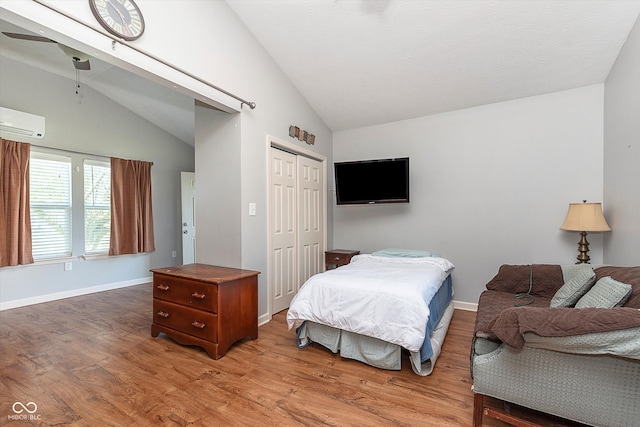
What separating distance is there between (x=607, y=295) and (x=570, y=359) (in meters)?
0.53

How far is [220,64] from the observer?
271cm

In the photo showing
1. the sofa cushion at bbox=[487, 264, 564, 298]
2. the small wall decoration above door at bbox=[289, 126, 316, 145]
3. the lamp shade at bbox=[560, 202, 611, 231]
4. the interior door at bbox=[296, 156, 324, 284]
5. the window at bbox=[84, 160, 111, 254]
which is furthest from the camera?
the window at bbox=[84, 160, 111, 254]

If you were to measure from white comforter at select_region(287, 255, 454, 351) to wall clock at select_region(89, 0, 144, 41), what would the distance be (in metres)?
2.23

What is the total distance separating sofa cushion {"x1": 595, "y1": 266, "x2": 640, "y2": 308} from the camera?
150 centimetres

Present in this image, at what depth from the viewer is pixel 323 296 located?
235 cm

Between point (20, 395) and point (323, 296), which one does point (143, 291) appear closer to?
point (20, 395)

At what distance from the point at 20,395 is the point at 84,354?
22.1 inches

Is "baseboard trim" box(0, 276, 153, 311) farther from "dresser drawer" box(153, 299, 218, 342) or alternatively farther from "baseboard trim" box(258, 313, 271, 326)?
"baseboard trim" box(258, 313, 271, 326)

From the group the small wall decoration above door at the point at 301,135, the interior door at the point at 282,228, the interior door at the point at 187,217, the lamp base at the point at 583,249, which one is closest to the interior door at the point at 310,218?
the interior door at the point at 282,228

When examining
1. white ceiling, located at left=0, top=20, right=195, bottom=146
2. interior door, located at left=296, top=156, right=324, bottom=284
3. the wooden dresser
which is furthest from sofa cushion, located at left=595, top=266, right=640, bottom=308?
white ceiling, located at left=0, top=20, right=195, bottom=146

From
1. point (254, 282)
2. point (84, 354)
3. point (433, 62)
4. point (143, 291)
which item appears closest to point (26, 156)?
point (143, 291)

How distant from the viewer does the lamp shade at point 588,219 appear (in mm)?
2654
